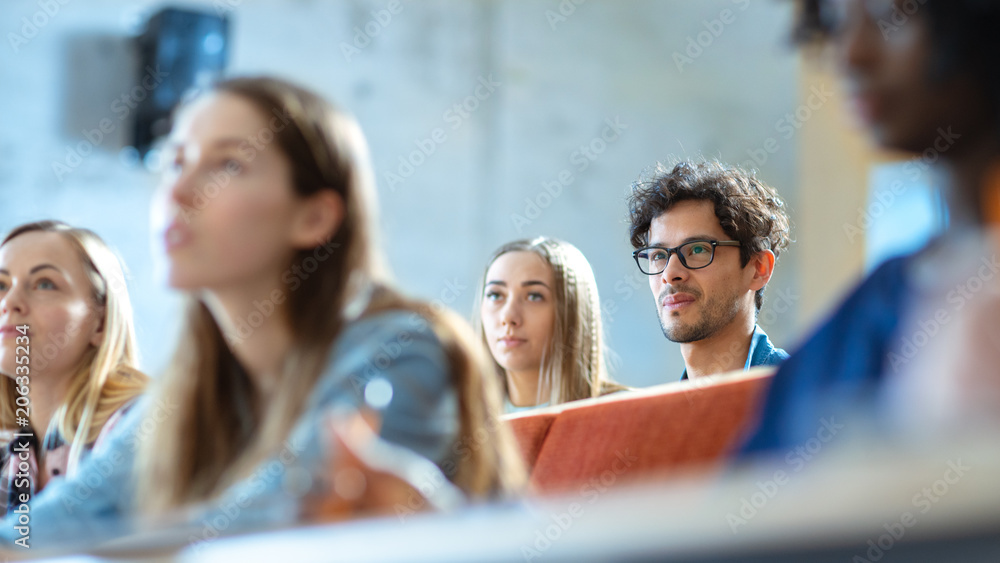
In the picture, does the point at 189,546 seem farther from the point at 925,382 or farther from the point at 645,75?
the point at 645,75

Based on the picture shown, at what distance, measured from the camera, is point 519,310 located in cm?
265

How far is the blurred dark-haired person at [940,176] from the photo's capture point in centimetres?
45

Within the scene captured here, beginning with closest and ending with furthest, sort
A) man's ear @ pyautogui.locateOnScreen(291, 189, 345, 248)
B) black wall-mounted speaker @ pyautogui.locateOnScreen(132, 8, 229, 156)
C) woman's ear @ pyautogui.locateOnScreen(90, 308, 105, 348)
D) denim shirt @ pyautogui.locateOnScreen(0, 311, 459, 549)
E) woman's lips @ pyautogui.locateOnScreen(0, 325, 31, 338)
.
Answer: denim shirt @ pyautogui.locateOnScreen(0, 311, 459, 549) < man's ear @ pyautogui.locateOnScreen(291, 189, 345, 248) < woman's lips @ pyautogui.locateOnScreen(0, 325, 31, 338) < woman's ear @ pyautogui.locateOnScreen(90, 308, 105, 348) < black wall-mounted speaker @ pyautogui.locateOnScreen(132, 8, 229, 156)

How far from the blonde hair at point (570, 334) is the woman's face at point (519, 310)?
0.02 m

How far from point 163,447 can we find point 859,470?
0.92 meters

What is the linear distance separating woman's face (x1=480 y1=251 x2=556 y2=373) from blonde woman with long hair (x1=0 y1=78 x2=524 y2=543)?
4.84 ft

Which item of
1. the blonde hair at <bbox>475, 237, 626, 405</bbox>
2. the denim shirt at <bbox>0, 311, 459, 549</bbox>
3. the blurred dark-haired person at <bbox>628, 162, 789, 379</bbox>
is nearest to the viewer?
the denim shirt at <bbox>0, 311, 459, 549</bbox>

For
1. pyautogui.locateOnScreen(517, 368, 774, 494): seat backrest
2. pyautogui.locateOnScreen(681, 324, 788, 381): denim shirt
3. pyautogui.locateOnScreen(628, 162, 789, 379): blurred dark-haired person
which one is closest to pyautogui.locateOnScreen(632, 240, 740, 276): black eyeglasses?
pyautogui.locateOnScreen(628, 162, 789, 379): blurred dark-haired person

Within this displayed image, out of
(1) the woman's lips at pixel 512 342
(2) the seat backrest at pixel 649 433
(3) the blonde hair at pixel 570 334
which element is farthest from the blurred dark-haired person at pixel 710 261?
(2) the seat backrest at pixel 649 433

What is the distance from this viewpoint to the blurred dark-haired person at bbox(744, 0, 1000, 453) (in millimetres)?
451

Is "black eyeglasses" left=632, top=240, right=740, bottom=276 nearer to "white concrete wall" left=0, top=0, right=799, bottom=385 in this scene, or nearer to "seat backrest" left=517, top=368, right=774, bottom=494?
"seat backrest" left=517, top=368, right=774, bottom=494

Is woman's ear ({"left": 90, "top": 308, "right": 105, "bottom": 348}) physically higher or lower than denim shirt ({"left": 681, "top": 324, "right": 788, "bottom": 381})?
lower

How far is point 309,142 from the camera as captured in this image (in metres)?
1.06

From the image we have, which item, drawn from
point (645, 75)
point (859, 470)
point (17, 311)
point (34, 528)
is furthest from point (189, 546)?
point (645, 75)
